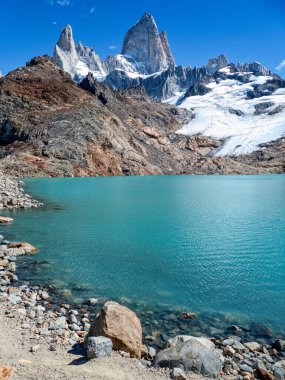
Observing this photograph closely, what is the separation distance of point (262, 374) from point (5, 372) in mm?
6438

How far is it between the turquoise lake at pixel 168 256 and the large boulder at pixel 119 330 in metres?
4.09

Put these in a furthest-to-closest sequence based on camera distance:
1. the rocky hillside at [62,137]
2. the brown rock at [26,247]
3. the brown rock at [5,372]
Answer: the rocky hillside at [62,137] → the brown rock at [26,247] → the brown rock at [5,372]

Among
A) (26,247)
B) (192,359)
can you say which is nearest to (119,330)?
(192,359)

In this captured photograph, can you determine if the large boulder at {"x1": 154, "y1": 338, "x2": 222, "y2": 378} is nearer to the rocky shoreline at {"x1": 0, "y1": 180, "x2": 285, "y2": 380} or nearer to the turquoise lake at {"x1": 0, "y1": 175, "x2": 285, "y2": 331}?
the rocky shoreline at {"x1": 0, "y1": 180, "x2": 285, "y2": 380}

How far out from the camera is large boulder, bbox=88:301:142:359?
33.0ft

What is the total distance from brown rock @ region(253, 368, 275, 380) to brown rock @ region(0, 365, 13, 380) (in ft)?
20.3

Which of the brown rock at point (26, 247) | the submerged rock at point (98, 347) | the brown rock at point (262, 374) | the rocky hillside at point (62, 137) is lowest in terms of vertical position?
the brown rock at point (262, 374)

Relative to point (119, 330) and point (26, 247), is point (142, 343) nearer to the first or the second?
point (119, 330)

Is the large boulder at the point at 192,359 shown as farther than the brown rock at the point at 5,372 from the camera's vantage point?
Yes

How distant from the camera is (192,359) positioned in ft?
31.1

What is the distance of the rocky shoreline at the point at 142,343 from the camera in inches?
376

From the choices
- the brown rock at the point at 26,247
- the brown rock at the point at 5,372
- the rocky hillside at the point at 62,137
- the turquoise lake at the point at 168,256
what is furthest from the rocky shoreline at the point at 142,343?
the rocky hillside at the point at 62,137

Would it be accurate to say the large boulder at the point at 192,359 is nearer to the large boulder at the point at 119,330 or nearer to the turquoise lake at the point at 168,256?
the large boulder at the point at 119,330

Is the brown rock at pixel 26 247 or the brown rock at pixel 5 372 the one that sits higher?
the brown rock at pixel 5 372
